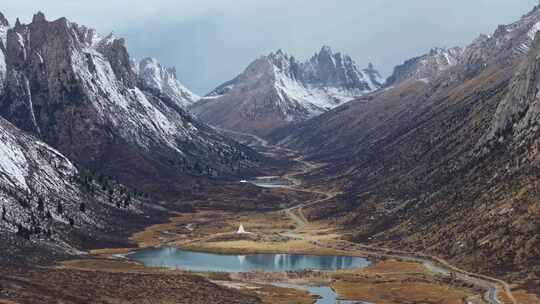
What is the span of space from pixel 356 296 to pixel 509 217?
46.5 m

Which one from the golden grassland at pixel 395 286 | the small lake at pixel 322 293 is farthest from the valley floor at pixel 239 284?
the small lake at pixel 322 293

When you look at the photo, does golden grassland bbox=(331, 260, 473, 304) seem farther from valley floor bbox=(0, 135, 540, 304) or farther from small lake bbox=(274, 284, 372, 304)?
small lake bbox=(274, 284, 372, 304)

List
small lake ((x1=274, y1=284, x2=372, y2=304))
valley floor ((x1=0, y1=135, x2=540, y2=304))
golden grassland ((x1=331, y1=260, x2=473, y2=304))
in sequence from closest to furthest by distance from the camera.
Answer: valley floor ((x1=0, y1=135, x2=540, y2=304)), small lake ((x1=274, y1=284, x2=372, y2=304)), golden grassland ((x1=331, y1=260, x2=473, y2=304))

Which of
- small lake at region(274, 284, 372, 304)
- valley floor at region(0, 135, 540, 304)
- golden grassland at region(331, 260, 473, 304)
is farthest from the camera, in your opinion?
golden grassland at region(331, 260, 473, 304)

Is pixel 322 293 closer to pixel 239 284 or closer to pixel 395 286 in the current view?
pixel 395 286

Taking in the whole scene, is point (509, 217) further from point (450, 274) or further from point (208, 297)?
point (208, 297)

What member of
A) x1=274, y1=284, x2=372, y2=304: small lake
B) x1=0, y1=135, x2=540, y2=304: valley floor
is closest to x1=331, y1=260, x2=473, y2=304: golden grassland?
x1=0, y1=135, x2=540, y2=304: valley floor

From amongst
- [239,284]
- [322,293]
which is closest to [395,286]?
[322,293]

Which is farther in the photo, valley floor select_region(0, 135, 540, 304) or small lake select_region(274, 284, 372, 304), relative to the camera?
small lake select_region(274, 284, 372, 304)

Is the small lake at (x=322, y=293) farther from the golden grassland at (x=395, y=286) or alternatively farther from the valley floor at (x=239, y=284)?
the valley floor at (x=239, y=284)

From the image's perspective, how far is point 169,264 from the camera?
193000mm

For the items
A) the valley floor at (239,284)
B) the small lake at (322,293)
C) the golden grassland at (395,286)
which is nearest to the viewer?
the valley floor at (239,284)

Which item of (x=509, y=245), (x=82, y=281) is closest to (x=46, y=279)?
(x=82, y=281)

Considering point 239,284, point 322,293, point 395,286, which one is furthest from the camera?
point 239,284
